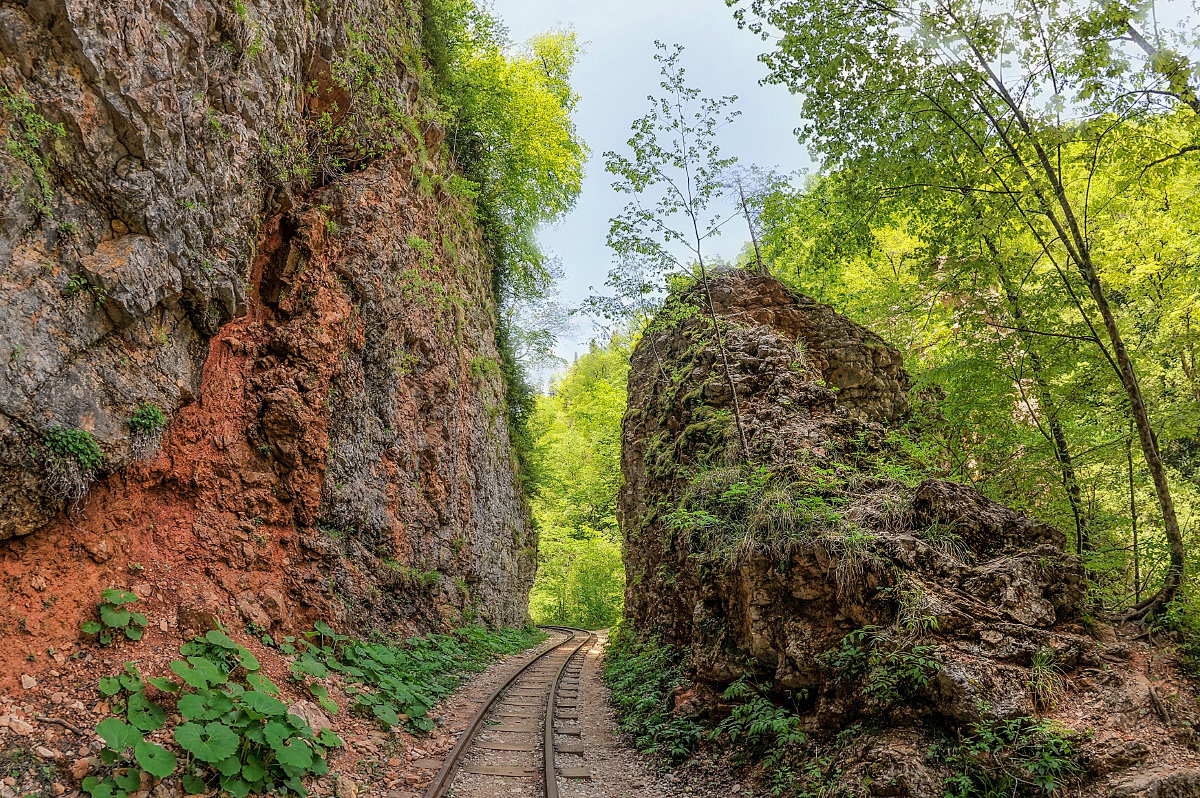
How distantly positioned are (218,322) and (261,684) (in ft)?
13.4

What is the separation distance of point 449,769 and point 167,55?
8.15 meters

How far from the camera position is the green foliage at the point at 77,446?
4801 millimetres

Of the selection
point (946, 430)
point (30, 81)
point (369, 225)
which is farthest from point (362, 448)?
point (946, 430)

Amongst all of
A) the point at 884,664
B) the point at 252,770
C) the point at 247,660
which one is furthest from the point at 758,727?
the point at 247,660

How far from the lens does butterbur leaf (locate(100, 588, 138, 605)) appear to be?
17.4ft

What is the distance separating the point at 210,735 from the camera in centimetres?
477

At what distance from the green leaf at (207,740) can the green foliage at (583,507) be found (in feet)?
58.6

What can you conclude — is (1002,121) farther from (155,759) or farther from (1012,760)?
(155,759)

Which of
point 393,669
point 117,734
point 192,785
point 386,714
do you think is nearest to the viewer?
point 117,734

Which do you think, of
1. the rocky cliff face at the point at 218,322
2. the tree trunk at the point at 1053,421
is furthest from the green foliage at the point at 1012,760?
the rocky cliff face at the point at 218,322

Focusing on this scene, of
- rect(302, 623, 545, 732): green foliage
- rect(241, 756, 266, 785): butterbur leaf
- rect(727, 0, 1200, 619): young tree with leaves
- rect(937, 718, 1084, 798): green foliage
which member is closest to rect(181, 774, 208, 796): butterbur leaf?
rect(241, 756, 266, 785): butterbur leaf

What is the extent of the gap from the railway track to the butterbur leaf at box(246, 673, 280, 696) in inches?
75.0

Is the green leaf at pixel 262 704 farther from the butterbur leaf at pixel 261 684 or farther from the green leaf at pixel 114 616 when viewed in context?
the green leaf at pixel 114 616

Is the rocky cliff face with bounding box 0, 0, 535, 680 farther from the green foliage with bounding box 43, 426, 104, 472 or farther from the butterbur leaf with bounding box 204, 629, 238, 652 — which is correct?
the butterbur leaf with bounding box 204, 629, 238, 652
